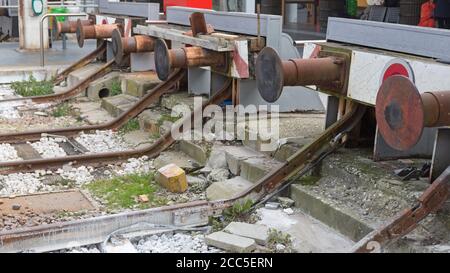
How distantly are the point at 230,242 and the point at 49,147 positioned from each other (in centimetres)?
340

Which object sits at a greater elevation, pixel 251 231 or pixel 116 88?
pixel 116 88

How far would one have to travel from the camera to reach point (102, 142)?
7.04 metres

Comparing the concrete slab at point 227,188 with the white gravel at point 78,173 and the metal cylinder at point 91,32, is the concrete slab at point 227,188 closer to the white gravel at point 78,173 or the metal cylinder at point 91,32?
Answer: the white gravel at point 78,173

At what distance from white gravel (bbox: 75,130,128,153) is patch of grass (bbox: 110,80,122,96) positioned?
1647 mm

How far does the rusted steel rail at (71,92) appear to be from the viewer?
28.6 feet

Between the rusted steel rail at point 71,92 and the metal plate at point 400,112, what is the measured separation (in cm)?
604

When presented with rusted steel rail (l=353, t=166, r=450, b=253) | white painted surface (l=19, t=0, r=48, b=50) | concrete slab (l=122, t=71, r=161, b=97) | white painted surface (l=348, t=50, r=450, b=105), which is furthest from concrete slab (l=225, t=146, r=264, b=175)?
white painted surface (l=19, t=0, r=48, b=50)

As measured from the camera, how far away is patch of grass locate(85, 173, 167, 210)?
5051 mm

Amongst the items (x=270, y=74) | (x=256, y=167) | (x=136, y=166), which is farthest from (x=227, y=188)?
(x=136, y=166)

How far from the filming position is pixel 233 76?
21.2ft

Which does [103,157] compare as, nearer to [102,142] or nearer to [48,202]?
[102,142]

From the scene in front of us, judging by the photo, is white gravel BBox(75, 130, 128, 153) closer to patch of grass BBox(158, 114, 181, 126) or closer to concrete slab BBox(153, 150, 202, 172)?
patch of grass BBox(158, 114, 181, 126)
